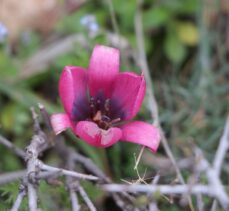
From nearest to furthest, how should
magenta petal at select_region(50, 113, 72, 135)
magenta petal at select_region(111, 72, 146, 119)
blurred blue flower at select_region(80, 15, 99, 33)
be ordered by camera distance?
magenta petal at select_region(50, 113, 72, 135) < magenta petal at select_region(111, 72, 146, 119) < blurred blue flower at select_region(80, 15, 99, 33)

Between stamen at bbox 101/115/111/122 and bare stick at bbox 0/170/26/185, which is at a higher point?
stamen at bbox 101/115/111/122

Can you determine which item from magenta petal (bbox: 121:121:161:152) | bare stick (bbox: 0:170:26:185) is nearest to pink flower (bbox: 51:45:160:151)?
magenta petal (bbox: 121:121:161:152)

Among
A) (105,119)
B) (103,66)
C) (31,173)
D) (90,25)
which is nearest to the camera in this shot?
(31,173)

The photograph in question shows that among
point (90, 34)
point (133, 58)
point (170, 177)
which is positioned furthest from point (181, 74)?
point (170, 177)

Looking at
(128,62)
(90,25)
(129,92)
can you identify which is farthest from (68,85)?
(128,62)

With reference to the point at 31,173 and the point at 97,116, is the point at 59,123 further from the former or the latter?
the point at 97,116

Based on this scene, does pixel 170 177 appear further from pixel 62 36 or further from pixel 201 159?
pixel 62 36

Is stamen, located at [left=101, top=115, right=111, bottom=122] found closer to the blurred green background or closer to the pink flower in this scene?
the pink flower

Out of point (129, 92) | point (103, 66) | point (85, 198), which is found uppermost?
point (103, 66)
